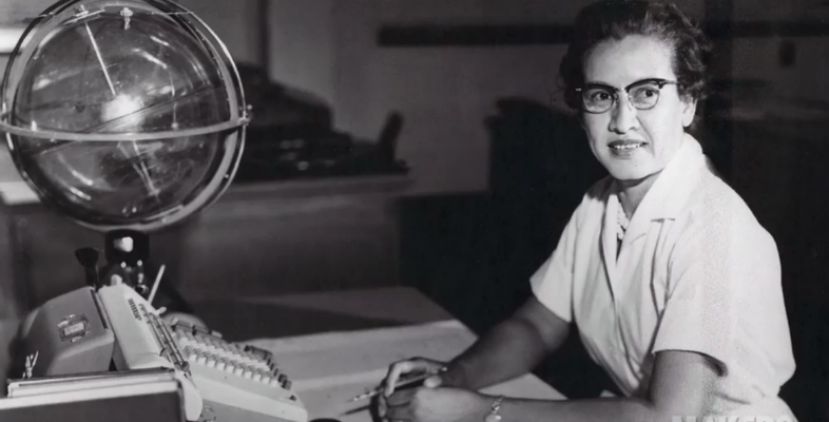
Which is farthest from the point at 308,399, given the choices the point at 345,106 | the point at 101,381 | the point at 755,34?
the point at 345,106

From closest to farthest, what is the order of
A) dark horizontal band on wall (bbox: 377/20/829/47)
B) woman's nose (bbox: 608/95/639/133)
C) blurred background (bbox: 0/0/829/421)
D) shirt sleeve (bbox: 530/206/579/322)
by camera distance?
woman's nose (bbox: 608/95/639/133), shirt sleeve (bbox: 530/206/579/322), blurred background (bbox: 0/0/829/421), dark horizontal band on wall (bbox: 377/20/829/47)

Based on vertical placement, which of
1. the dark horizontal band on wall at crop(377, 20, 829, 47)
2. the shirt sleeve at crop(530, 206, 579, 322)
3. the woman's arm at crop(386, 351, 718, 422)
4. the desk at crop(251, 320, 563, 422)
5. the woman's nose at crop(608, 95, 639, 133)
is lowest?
the desk at crop(251, 320, 563, 422)

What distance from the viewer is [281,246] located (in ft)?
9.09

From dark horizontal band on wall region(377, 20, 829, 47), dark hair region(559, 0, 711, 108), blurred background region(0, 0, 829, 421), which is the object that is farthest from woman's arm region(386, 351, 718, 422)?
dark horizontal band on wall region(377, 20, 829, 47)

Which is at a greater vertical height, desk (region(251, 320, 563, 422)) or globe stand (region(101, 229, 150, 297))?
globe stand (region(101, 229, 150, 297))

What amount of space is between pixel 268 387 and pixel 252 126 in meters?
1.54

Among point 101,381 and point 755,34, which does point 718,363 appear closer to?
point 755,34

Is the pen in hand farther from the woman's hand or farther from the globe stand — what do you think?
the globe stand

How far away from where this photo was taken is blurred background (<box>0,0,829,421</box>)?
7.45 feet

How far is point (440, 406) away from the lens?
130 centimetres

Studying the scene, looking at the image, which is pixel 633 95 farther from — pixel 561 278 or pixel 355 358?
pixel 355 358

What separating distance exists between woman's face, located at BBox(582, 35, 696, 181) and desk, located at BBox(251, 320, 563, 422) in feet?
1.29

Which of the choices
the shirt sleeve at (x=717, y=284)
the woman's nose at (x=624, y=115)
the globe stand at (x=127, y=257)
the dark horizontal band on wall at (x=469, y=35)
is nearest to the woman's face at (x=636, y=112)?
the woman's nose at (x=624, y=115)

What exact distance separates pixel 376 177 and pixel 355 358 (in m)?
1.14
